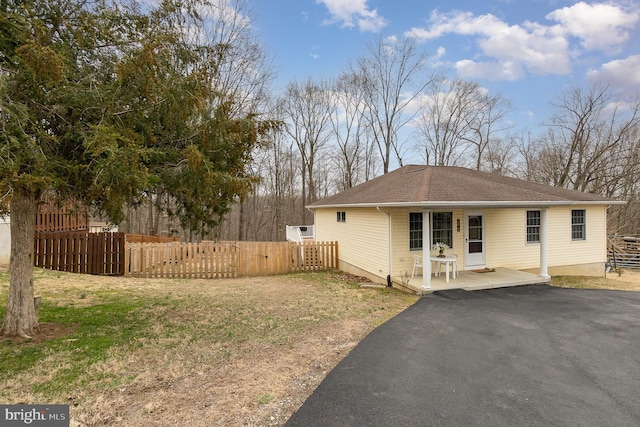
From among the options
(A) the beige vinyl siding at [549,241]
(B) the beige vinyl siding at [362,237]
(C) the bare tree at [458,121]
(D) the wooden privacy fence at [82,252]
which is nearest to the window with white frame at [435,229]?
(B) the beige vinyl siding at [362,237]

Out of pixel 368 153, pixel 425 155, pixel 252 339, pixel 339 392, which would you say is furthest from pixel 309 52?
pixel 339 392

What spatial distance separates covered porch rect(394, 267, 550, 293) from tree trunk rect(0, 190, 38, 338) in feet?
25.4

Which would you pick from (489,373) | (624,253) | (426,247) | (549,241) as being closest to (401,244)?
(426,247)

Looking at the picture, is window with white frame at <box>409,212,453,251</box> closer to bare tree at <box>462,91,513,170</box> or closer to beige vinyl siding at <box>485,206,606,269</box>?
beige vinyl siding at <box>485,206,606,269</box>

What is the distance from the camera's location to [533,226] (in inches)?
447

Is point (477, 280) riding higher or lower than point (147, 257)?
lower

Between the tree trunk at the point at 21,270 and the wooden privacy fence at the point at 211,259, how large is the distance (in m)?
6.61

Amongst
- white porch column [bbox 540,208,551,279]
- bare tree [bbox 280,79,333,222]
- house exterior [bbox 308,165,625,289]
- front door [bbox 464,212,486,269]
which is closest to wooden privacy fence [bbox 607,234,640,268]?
house exterior [bbox 308,165,625,289]

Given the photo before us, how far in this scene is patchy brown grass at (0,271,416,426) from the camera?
3.13 meters

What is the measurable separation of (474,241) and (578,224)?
14.5ft

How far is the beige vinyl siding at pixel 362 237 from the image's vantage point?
10078 mm

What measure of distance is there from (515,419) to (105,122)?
531cm

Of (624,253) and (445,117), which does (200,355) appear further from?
(445,117)

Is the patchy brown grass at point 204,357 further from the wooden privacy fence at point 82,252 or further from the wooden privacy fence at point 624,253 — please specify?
the wooden privacy fence at point 624,253
